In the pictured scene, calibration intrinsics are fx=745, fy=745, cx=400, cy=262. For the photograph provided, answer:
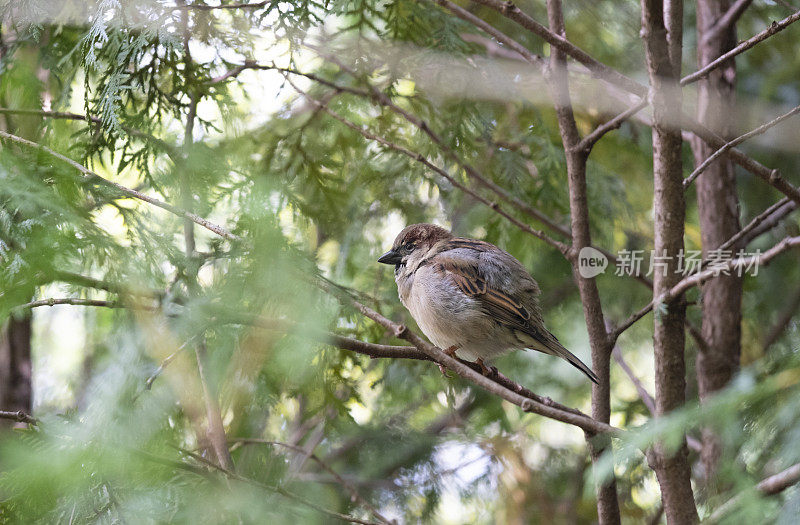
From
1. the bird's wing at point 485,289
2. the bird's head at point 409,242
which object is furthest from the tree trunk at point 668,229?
the bird's head at point 409,242

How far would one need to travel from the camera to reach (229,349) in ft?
9.46

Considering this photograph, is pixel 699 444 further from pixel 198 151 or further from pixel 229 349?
pixel 198 151

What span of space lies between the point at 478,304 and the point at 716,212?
156cm

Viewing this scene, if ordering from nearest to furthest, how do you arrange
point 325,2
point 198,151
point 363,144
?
point 325,2 → point 198,151 → point 363,144

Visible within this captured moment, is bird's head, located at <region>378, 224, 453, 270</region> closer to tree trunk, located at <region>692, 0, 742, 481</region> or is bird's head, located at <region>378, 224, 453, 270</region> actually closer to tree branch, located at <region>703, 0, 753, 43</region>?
tree trunk, located at <region>692, 0, 742, 481</region>

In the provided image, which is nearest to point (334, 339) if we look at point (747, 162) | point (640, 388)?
point (747, 162)

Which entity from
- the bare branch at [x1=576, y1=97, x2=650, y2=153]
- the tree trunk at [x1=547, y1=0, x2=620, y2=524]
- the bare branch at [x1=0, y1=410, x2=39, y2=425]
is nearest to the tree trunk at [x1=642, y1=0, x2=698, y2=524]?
the bare branch at [x1=576, y1=97, x2=650, y2=153]

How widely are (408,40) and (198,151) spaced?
44.6 inches

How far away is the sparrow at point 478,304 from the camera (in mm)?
3174

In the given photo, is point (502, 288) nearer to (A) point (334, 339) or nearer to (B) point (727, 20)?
(A) point (334, 339)

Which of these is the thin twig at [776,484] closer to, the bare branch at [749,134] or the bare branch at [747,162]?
the bare branch at [749,134]

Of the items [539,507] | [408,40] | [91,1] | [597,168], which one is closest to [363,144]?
[408,40]

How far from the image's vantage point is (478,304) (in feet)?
10.5

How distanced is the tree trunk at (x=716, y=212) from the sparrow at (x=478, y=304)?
996 mm
